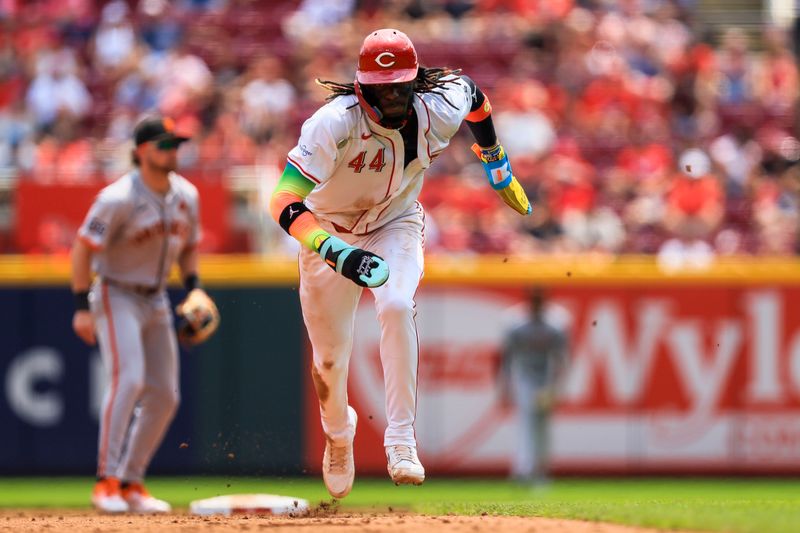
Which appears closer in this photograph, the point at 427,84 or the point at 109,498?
the point at 427,84

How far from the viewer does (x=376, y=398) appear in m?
14.0

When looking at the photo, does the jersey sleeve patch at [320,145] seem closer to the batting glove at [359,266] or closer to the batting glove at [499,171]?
the batting glove at [359,266]

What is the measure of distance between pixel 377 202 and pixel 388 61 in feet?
2.81

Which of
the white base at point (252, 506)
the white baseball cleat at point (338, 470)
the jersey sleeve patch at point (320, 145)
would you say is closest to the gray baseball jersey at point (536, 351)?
the white base at point (252, 506)

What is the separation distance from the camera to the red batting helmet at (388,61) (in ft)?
23.2

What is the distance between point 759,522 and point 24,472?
331 inches

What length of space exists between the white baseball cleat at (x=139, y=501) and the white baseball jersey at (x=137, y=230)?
1.40 metres

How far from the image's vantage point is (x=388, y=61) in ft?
23.3

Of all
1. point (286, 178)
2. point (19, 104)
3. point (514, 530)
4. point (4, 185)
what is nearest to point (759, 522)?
point (514, 530)

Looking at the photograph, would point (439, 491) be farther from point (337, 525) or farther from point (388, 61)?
point (388, 61)

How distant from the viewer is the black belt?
9.82 meters

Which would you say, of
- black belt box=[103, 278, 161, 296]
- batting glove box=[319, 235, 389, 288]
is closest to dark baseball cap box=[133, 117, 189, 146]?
black belt box=[103, 278, 161, 296]

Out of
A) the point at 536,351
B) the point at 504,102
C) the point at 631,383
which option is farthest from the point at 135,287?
the point at 504,102

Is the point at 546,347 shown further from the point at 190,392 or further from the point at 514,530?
the point at 514,530
